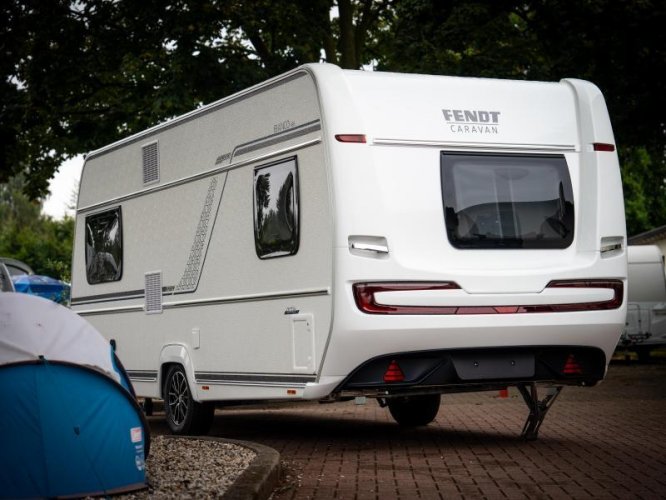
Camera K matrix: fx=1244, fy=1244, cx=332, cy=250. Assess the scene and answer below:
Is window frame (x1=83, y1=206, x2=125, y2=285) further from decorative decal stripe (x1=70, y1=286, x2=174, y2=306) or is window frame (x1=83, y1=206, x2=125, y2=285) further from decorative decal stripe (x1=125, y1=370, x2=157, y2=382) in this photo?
decorative decal stripe (x1=125, y1=370, x2=157, y2=382)

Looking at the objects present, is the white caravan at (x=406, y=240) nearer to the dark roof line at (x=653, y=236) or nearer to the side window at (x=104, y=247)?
the side window at (x=104, y=247)

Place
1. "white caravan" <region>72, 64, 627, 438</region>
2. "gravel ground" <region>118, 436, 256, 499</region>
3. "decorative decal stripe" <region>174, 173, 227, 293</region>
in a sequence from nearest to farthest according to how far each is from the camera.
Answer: "gravel ground" <region>118, 436, 256, 499</region> < "white caravan" <region>72, 64, 627, 438</region> < "decorative decal stripe" <region>174, 173, 227, 293</region>

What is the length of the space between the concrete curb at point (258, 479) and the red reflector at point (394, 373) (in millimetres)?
1177

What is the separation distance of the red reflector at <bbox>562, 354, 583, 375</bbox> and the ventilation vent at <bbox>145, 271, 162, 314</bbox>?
447 cm

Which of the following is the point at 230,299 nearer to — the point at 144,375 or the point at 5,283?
the point at 5,283

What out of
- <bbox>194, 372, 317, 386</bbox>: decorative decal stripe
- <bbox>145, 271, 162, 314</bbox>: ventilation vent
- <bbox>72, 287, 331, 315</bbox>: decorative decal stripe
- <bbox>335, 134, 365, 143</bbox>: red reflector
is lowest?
<bbox>194, 372, 317, 386</bbox>: decorative decal stripe

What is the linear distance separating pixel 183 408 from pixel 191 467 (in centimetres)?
381

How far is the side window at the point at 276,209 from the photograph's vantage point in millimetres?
10805

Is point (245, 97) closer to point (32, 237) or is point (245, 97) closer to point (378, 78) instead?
point (378, 78)

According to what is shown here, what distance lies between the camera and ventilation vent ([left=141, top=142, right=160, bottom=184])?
13.5 m

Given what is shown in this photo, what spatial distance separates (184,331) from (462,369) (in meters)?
3.38

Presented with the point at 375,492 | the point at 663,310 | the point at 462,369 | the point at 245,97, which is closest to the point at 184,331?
the point at 245,97

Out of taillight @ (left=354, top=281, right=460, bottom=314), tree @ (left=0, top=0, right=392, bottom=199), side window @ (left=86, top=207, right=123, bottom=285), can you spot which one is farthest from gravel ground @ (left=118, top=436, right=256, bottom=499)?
tree @ (left=0, top=0, right=392, bottom=199)

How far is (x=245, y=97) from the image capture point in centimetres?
1187
